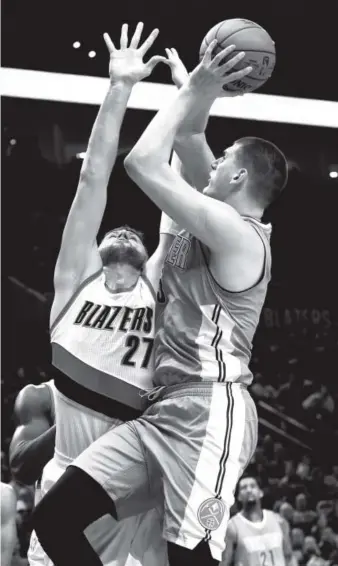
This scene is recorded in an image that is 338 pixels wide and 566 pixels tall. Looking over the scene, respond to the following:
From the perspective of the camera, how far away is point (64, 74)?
22.3 feet

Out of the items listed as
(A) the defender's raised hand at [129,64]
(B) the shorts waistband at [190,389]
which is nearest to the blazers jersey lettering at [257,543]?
(B) the shorts waistband at [190,389]

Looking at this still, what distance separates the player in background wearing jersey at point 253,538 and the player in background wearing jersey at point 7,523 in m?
1.80

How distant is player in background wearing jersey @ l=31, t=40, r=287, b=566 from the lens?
292cm

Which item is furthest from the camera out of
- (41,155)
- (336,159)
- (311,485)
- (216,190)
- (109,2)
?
(311,485)

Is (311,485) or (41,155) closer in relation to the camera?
(41,155)

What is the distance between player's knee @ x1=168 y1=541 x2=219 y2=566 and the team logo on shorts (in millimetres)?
55

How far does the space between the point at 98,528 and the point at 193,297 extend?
2.78 ft

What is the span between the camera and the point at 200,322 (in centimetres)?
307

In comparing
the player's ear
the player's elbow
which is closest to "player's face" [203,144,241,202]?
the player's ear

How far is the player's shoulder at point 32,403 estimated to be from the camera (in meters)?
4.73

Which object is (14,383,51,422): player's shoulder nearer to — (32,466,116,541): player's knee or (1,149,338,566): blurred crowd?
(32,466,116,541): player's knee

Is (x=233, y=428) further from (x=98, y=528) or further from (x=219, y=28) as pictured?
(x=219, y=28)

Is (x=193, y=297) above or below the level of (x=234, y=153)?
below

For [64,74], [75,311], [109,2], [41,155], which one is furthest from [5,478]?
[75,311]
